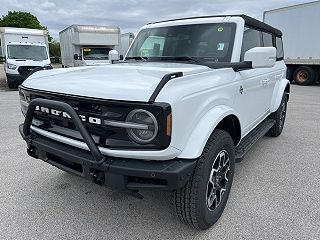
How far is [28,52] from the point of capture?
46.1 ft

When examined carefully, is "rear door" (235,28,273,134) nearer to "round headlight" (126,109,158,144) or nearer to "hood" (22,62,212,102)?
"hood" (22,62,212,102)

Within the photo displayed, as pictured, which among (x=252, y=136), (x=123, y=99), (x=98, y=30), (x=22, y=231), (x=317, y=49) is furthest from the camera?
(x=98, y=30)

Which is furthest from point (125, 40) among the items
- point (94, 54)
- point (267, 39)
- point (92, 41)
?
point (267, 39)

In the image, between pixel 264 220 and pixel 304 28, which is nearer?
pixel 264 220

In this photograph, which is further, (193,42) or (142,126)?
(193,42)

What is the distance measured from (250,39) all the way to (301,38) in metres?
12.1

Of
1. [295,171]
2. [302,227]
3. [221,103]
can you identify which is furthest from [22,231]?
[295,171]

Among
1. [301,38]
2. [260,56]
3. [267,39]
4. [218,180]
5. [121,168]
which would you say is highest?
[301,38]

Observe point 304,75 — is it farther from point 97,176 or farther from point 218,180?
point 97,176

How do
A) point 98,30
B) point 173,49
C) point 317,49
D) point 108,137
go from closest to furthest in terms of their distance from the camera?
point 108,137 → point 173,49 → point 317,49 → point 98,30

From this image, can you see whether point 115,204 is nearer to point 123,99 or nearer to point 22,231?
point 22,231

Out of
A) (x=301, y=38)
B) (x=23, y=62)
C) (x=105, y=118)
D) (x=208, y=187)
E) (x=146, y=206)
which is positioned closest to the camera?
(x=105, y=118)

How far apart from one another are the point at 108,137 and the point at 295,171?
2.78m

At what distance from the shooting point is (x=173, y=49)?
3.53 meters
